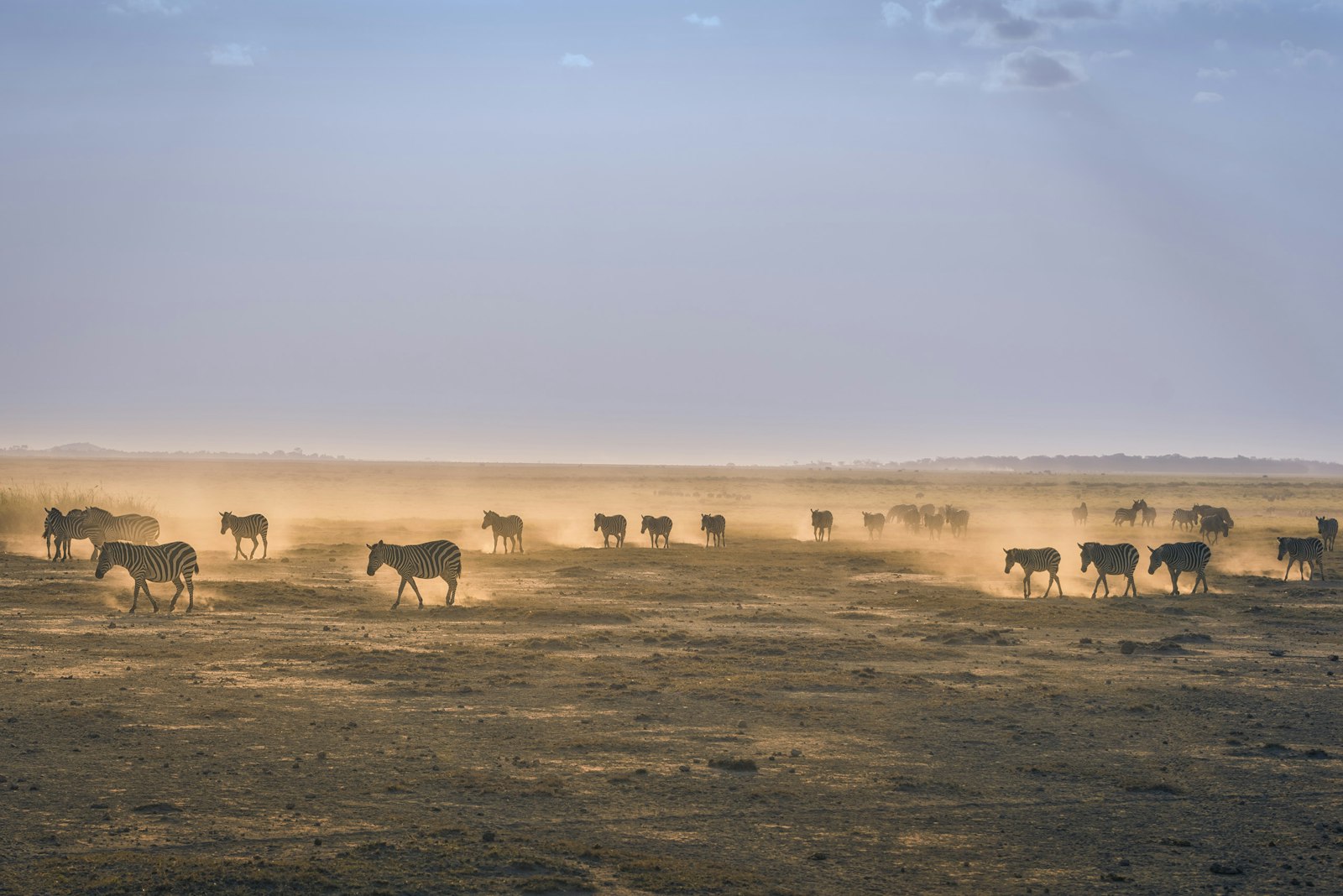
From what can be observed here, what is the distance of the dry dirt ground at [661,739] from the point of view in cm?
A: 1041

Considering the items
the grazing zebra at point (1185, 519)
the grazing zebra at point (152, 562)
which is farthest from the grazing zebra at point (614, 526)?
the grazing zebra at point (1185, 519)

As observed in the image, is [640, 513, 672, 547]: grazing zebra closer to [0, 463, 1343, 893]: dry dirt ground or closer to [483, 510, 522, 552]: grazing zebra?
[483, 510, 522, 552]: grazing zebra

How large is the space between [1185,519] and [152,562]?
58.4 metres

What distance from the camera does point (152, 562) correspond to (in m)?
26.2

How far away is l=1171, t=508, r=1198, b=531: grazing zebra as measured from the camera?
2537 inches

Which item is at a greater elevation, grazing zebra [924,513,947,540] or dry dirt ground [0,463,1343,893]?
grazing zebra [924,513,947,540]

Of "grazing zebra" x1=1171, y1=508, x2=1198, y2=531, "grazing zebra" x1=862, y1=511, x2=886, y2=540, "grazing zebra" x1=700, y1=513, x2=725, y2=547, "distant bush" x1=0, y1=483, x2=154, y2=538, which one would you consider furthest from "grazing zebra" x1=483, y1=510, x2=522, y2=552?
"grazing zebra" x1=1171, y1=508, x2=1198, y2=531

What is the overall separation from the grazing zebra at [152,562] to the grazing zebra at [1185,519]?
55.5 meters

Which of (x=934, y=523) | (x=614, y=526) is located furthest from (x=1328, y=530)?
(x=614, y=526)

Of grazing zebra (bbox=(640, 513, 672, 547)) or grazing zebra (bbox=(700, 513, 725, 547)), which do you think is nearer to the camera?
grazing zebra (bbox=(640, 513, 672, 547))

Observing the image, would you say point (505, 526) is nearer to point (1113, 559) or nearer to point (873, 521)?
point (873, 521)

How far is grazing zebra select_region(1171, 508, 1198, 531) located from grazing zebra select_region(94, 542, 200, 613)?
5554 cm

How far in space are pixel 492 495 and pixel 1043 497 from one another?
53474 millimetres

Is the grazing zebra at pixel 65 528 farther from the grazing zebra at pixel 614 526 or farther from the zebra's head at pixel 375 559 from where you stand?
the grazing zebra at pixel 614 526
